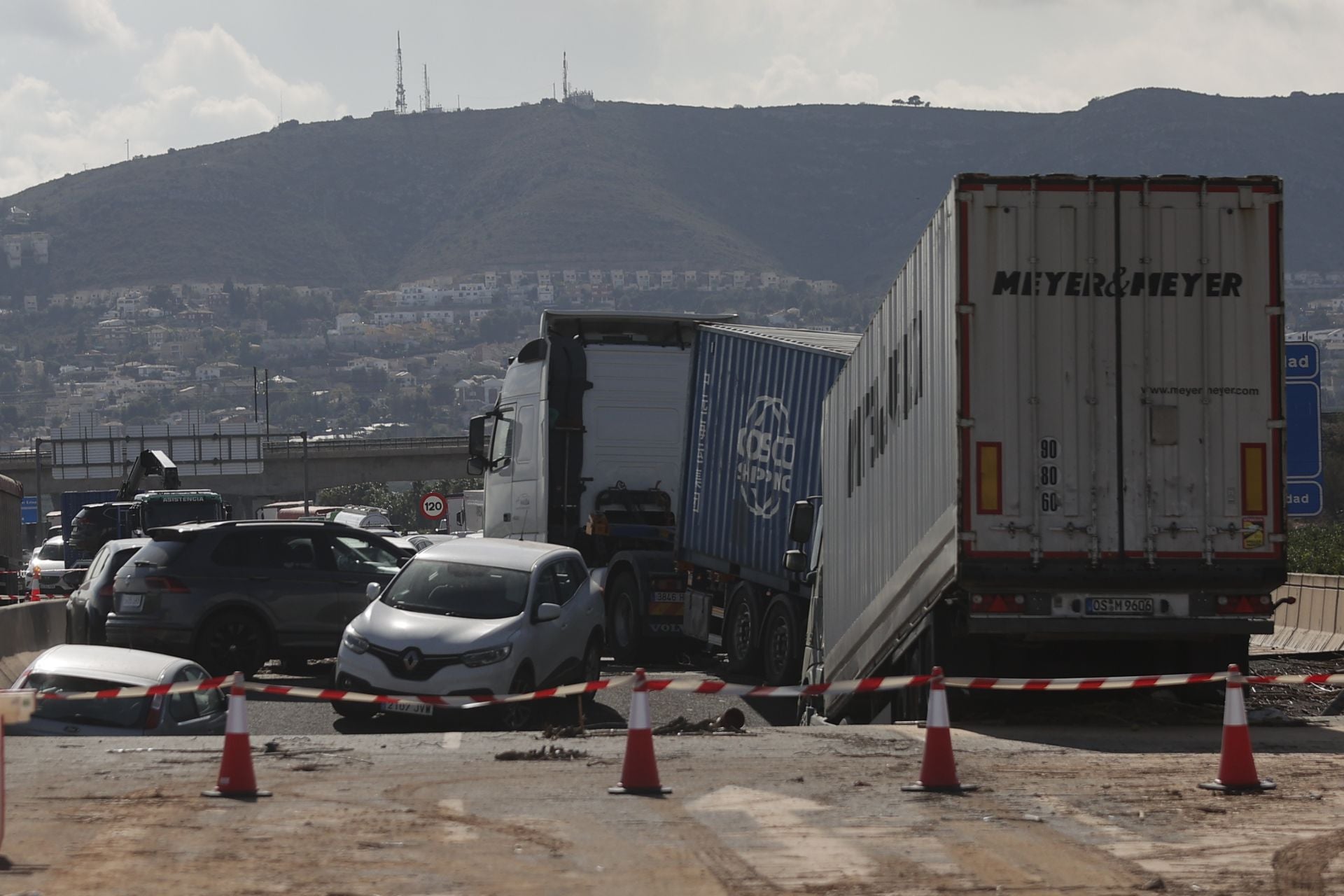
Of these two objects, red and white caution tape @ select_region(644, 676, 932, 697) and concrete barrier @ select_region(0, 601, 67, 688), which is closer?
red and white caution tape @ select_region(644, 676, 932, 697)

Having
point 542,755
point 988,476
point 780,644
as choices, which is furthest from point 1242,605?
point 780,644

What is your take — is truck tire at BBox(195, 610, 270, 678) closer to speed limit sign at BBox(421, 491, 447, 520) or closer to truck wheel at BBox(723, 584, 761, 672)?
truck wheel at BBox(723, 584, 761, 672)

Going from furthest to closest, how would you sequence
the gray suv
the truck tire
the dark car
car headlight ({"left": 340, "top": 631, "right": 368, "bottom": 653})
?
the dark car, the truck tire, the gray suv, car headlight ({"left": 340, "top": 631, "right": 368, "bottom": 653})

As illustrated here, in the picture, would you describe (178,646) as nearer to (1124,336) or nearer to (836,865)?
(1124,336)

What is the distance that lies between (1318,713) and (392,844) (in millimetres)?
9253

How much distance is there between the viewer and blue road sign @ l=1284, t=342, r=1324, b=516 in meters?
16.9

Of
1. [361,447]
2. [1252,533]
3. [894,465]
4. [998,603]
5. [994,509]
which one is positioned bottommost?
[998,603]

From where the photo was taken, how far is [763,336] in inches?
829

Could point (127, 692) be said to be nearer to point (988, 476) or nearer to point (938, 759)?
point (938, 759)

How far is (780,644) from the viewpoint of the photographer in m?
19.7

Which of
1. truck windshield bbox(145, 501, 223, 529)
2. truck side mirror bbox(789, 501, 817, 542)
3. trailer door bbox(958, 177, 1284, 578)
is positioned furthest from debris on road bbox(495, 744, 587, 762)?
truck windshield bbox(145, 501, 223, 529)

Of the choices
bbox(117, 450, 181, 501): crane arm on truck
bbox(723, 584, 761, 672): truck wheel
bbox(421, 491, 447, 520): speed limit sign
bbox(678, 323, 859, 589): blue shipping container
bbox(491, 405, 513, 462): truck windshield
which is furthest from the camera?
bbox(421, 491, 447, 520): speed limit sign

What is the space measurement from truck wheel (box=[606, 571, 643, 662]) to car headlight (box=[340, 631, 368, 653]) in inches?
307

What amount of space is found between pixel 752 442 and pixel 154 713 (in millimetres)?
9357
